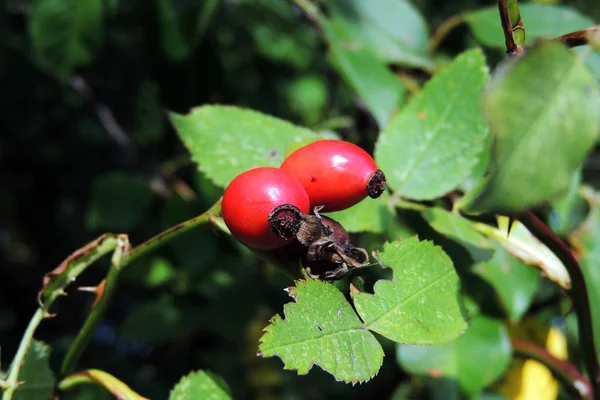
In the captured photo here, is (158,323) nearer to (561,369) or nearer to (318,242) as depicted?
(561,369)

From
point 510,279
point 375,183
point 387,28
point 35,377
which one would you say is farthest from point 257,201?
point 387,28

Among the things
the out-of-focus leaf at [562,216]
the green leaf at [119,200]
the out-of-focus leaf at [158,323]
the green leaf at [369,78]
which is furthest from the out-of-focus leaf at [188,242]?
the out-of-focus leaf at [562,216]

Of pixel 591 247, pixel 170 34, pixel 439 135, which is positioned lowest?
pixel 591 247

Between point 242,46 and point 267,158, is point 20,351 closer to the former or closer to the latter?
point 267,158

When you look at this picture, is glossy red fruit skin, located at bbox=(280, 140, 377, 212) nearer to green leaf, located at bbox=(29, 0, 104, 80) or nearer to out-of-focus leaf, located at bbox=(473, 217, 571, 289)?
out-of-focus leaf, located at bbox=(473, 217, 571, 289)

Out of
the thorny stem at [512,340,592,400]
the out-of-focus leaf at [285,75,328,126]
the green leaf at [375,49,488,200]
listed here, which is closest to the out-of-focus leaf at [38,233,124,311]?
the green leaf at [375,49,488,200]

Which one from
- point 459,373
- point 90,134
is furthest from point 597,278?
point 90,134
